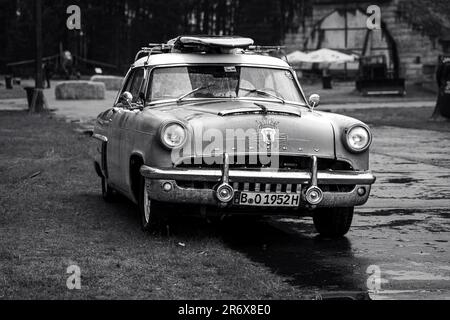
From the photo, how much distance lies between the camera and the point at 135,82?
34.4 feet

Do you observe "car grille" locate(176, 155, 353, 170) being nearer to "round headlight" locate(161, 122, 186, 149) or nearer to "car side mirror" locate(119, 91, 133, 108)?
"round headlight" locate(161, 122, 186, 149)

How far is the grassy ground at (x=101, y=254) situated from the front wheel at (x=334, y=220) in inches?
39.1

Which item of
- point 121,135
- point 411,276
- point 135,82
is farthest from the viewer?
point 135,82

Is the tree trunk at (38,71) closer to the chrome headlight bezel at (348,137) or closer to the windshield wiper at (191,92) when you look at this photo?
the windshield wiper at (191,92)

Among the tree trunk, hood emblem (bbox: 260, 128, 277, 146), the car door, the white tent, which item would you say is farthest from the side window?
the white tent

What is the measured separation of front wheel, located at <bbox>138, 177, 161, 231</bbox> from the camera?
8625mm

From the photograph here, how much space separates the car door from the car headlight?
2.04 metres

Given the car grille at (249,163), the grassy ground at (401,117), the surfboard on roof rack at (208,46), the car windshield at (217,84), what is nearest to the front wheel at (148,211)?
the car grille at (249,163)

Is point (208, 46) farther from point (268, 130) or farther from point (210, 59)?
point (268, 130)

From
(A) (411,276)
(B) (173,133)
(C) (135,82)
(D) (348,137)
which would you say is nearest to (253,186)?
(B) (173,133)

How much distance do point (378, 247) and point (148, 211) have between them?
1.95 meters

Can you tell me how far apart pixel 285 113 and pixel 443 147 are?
10.7 meters

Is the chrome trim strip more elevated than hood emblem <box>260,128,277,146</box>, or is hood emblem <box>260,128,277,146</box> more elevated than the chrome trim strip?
hood emblem <box>260,128,277,146</box>

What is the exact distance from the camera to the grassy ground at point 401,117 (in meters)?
25.4
